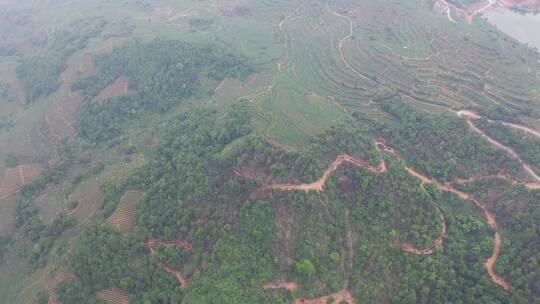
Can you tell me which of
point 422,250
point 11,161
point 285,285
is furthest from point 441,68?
point 11,161

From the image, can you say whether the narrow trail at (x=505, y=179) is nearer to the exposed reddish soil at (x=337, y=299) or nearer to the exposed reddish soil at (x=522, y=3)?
the exposed reddish soil at (x=337, y=299)

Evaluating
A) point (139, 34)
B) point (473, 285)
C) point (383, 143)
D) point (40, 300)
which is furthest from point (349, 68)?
point (40, 300)

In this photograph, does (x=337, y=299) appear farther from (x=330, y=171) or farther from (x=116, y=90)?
(x=116, y=90)

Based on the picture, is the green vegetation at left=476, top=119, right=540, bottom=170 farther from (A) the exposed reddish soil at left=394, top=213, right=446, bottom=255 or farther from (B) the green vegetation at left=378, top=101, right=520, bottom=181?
(A) the exposed reddish soil at left=394, top=213, right=446, bottom=255

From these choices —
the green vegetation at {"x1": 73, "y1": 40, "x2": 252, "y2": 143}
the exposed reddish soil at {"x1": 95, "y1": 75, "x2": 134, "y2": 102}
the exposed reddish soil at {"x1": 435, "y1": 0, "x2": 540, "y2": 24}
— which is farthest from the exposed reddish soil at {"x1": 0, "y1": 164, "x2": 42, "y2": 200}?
the exposed reddish soil at {"x1": 435, "y1": 0, "x2": 540, "y2": 24}

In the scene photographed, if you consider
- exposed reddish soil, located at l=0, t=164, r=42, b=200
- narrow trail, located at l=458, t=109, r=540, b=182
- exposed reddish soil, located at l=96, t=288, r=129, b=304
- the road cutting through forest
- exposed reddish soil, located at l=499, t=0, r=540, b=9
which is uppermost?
exposed reddish soil, located at l=499, t=0, r=540, b=9

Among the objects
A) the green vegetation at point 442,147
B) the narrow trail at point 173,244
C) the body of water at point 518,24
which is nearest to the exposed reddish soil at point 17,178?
the narrow trail at point 173,244

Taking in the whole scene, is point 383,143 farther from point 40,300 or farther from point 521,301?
point 40,300
